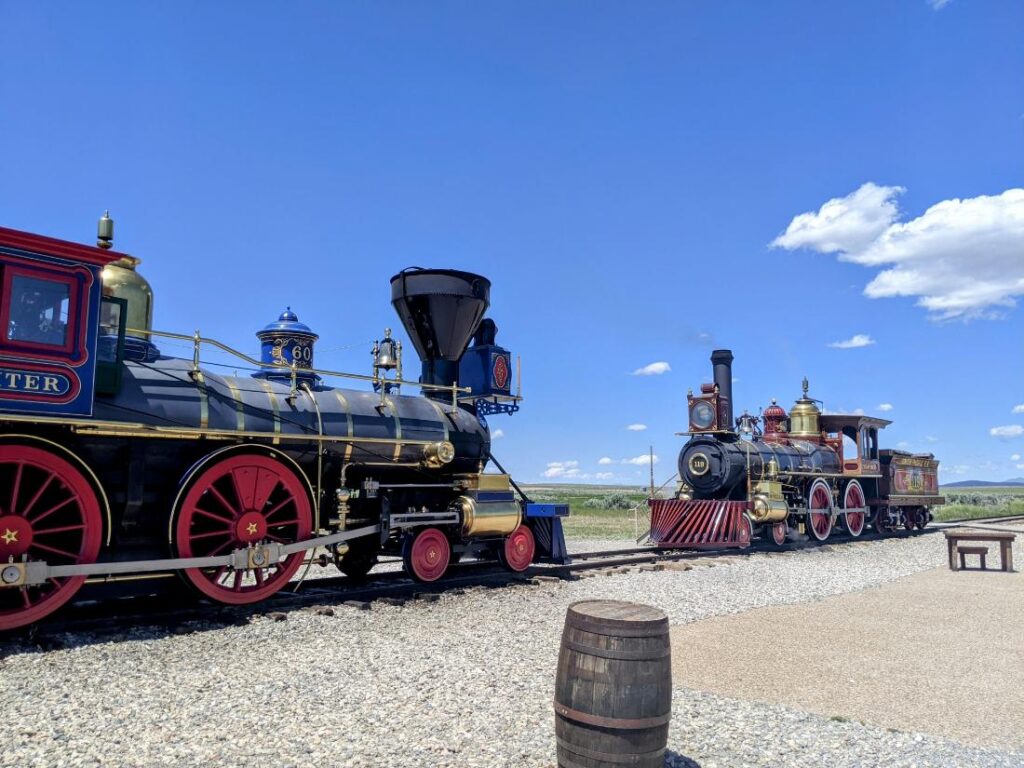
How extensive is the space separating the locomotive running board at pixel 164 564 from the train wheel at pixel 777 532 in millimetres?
12075

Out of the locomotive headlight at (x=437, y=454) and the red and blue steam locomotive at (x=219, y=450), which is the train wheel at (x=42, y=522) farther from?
the locomotive headlight at (x=437, y=454)

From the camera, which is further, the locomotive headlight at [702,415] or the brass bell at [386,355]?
the locomotive headlight at [702,415]

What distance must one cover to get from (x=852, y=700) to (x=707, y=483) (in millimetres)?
12980

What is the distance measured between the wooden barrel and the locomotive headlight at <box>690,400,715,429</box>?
615 inches

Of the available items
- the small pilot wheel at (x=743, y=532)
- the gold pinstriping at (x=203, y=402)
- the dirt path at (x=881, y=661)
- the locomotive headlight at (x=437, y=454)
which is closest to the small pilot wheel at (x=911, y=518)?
the small pilot wheel at (x=743, y=532)

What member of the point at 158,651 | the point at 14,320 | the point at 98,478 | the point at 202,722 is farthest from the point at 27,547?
the point at 202,722

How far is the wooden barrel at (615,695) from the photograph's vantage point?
12.7 ft

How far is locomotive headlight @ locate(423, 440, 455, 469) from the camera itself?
10.1 m

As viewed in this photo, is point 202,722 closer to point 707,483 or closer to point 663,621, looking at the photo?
point 663,621

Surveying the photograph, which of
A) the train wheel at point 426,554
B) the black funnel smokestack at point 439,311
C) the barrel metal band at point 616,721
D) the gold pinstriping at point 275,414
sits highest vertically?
the black funnel smokestack at point 439,311

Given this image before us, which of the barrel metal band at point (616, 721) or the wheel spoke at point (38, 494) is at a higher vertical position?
the wheel spoke at point (38, 494)

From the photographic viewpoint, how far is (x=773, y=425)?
2261 centimetres

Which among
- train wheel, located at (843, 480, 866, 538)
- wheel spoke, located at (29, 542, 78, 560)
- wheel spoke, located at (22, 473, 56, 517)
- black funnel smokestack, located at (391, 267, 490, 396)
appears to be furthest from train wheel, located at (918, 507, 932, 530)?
wheel spoke, located at (22, 473, 56, 517)

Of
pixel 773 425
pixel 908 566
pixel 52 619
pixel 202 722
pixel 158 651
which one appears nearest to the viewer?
pixel 202 722
